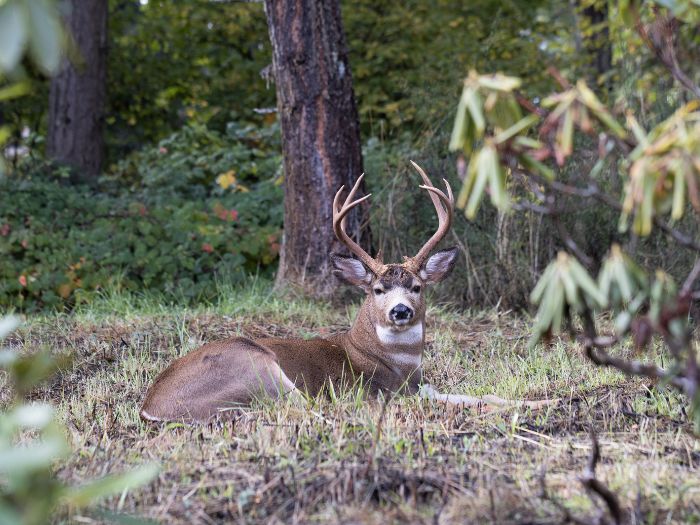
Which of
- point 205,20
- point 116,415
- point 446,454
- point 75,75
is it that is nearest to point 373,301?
point 116,415

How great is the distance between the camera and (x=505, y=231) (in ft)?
26.4

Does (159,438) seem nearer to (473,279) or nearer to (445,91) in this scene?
(473,279)

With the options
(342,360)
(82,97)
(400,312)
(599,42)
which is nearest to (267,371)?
(342,360)

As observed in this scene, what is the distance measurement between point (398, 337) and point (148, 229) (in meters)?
4.49

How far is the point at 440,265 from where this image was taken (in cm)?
648

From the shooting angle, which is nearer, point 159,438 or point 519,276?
point 159,438

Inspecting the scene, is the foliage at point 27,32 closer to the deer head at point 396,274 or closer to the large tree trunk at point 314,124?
the deer head at point 396,274

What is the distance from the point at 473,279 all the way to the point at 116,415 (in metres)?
3.90

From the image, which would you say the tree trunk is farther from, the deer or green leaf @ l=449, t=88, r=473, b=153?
green leaf @ l=449, t=88, r=473, b=153

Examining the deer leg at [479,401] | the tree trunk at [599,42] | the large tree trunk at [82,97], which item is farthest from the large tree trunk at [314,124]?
the tree trunk at [599,42]

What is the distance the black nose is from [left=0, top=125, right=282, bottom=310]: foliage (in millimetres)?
3059

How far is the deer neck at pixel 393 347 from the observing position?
5.99 meters

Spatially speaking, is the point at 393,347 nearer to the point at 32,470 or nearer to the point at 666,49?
the point at 666,49

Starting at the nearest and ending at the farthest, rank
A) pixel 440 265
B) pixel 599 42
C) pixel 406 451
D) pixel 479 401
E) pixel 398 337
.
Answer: pixel 406 451 < pixel 479 401 < pixel 398 337 < pixel 440 265 < pixel 599 42
